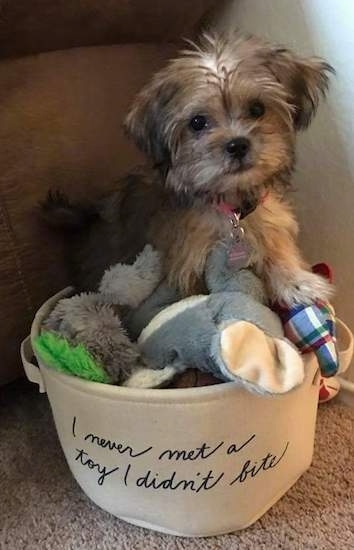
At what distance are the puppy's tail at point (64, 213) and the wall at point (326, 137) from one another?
39cm

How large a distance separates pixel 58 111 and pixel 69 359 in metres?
0.45

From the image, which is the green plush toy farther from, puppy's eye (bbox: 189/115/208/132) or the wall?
the wall

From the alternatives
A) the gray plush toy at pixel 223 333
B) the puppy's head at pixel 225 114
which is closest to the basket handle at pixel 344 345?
the gray plush toy at pixel 223 333

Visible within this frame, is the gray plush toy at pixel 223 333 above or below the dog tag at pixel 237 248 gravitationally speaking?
below

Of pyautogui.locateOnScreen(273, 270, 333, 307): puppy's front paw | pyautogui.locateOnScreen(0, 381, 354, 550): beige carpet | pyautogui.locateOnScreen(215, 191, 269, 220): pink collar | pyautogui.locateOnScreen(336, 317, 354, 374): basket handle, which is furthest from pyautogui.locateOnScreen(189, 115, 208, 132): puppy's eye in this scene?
pyautogui.locateOnScreen(0, 381, 354, 550): beige carpet

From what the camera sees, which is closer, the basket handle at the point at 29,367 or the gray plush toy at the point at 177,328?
the gray plush toy at the point at 177,328

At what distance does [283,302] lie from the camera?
1.16 m

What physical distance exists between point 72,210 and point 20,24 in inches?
11.8

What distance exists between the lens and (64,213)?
124 centimetres

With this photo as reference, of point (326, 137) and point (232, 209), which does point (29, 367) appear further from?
point (326, 137)

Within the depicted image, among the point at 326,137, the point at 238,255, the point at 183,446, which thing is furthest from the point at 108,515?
the point at 326,137

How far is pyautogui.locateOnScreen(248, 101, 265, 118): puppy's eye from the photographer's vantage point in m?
1.09

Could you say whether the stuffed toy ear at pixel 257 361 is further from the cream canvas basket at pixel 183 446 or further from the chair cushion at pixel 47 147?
the chair cushion at pixel 47 147

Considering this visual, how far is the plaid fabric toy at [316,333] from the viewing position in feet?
3.56
